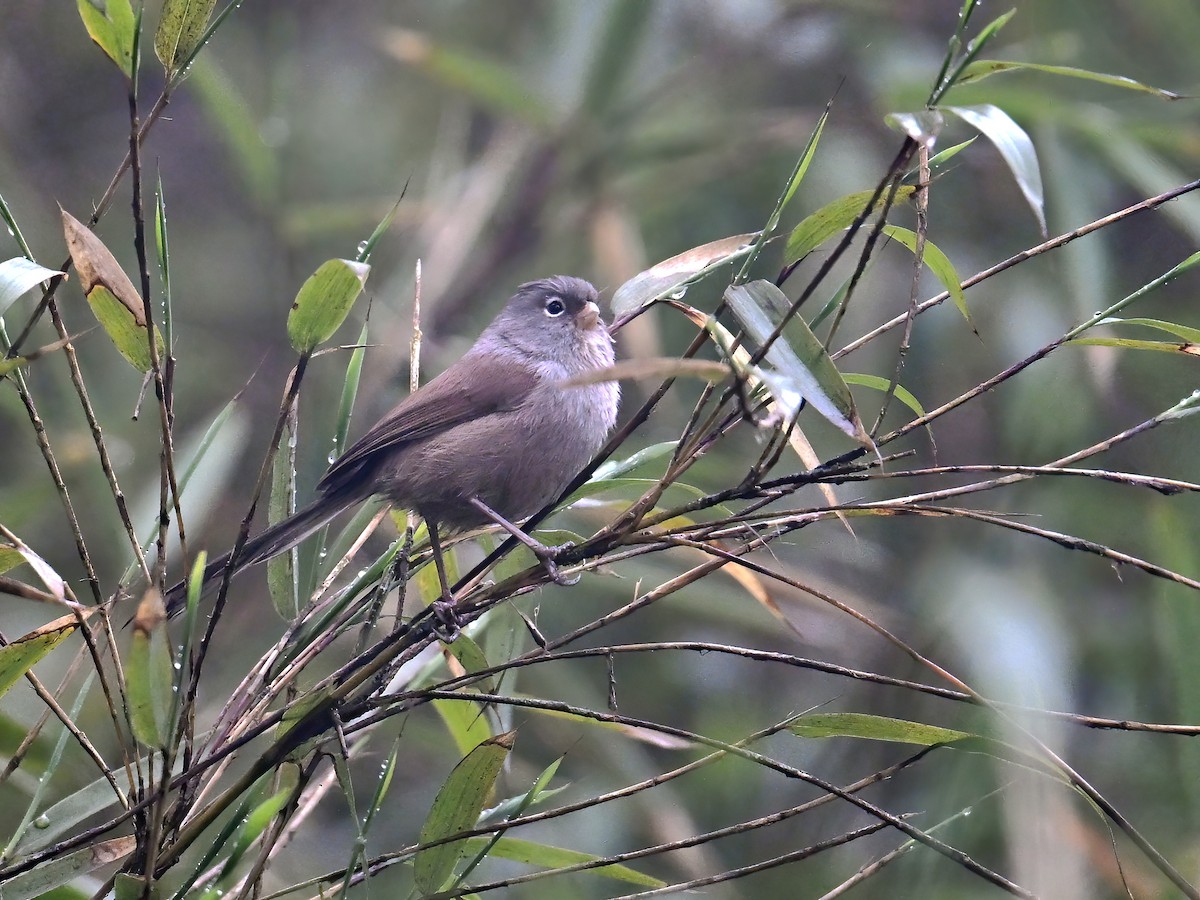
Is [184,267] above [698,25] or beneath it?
beneath

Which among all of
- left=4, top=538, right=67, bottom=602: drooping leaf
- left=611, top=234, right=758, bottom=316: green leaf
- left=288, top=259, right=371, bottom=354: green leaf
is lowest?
left=4, top=538, right=67, bottom=602: drooping leaf

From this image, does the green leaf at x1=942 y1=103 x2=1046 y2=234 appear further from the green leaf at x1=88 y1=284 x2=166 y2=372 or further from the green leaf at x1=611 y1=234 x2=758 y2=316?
the green leaf at x1=88 y1=284 x2=166 y2=372

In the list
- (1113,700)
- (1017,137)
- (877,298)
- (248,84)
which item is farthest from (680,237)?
(1017,137)

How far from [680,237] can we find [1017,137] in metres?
3.13

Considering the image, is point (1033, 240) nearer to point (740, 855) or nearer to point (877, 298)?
point (877, 298)

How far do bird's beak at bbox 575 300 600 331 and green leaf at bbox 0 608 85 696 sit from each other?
6.54 feet

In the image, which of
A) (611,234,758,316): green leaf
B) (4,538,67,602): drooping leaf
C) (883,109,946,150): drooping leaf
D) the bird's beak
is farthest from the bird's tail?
(883,109,946,150): drooping leaf

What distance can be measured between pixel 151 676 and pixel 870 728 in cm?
103

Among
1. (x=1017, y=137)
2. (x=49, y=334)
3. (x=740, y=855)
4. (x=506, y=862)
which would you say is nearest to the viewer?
(x=1017, y=137)

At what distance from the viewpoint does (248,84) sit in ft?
15.2

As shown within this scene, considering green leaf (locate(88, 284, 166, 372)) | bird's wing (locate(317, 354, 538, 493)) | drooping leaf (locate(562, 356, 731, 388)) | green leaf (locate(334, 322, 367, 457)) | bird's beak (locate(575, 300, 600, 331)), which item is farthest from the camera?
bird's beak (locate(575, 300, 600, 331))

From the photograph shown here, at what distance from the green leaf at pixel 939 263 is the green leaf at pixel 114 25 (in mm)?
1069

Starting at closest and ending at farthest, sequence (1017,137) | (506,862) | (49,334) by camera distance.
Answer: (1017,137), (506,862), (49,334)

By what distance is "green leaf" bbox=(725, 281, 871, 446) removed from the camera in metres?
1.42
